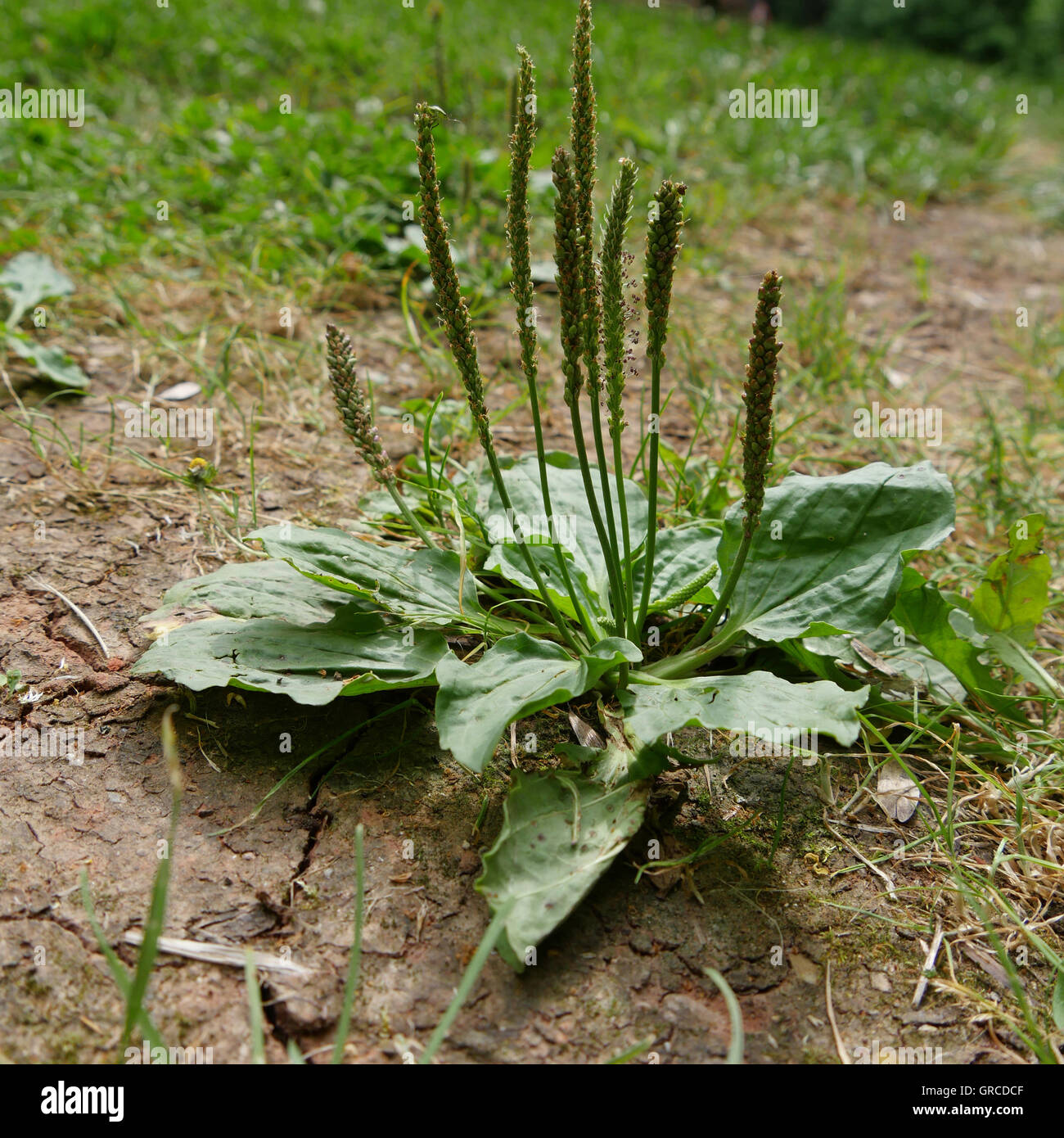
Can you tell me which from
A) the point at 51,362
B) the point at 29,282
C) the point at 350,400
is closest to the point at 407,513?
the point at 350,400

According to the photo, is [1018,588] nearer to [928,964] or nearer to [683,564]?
[683,564]

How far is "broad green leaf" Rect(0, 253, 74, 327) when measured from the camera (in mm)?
2996

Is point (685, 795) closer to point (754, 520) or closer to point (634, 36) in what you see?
point (754, 520)

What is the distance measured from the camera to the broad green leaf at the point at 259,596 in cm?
183

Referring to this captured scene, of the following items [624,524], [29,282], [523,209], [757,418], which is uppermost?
[29,282]

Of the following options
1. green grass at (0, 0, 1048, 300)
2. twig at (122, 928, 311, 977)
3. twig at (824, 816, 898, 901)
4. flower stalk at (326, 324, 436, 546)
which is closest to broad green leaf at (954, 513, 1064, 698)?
twig at (824, 816, 898, 901)

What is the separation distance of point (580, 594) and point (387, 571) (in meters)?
0.41

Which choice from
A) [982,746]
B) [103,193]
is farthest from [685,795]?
[103,193]

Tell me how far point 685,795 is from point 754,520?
53cm

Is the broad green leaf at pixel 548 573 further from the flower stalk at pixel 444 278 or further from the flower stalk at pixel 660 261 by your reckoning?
the flower stalk at pixel 660 261

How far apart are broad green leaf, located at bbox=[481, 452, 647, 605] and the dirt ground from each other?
41 centimetres

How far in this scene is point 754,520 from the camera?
5.47 feet

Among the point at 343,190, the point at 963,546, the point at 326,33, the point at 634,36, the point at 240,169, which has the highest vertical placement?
the point at 634,36

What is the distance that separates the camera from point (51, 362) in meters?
2.84
